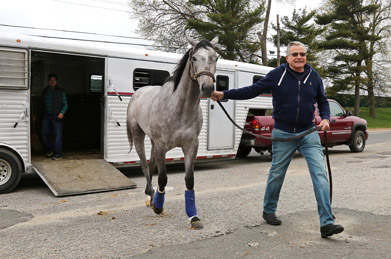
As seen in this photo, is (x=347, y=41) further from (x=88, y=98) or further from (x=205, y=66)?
→ (x=205, y=66)

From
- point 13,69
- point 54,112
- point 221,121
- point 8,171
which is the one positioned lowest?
point 8,171

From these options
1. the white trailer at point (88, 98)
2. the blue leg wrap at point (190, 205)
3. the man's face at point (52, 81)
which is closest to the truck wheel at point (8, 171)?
the white trailer at point (88, 98)

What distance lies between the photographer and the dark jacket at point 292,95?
4.54m

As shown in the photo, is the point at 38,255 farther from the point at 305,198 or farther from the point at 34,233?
the point at 305,198

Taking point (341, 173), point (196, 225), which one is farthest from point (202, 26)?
point (196, 225)

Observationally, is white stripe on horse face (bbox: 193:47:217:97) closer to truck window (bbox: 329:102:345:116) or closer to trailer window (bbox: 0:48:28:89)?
trailer window (bbox: 0:48:28:89)

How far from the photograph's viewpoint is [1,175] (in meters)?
7.21

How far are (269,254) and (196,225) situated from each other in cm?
114

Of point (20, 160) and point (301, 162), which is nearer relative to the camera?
point (20, 160)

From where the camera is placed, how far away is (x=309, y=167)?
452 cm

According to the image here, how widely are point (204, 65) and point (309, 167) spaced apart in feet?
5.67

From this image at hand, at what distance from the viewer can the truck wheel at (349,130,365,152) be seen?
45.9 ft

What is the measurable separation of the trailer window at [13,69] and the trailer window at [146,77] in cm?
245

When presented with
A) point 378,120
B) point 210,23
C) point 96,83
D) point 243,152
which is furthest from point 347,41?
point 96,83
